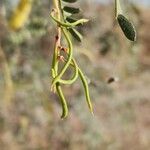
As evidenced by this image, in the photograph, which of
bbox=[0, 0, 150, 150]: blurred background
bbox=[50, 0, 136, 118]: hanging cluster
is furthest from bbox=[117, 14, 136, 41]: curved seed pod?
bbox=[0, 0, 150, 150]: blurred background

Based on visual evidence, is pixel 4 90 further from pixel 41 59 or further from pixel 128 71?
pixel 128 71

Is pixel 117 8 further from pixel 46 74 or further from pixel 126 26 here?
pixel 46 74

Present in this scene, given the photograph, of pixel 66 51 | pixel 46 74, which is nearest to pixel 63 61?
pixel 66 51

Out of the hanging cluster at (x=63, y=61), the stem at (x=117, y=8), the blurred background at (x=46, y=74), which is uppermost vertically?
the stem at (x=117, y=8)

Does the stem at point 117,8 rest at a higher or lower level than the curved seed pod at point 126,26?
higher

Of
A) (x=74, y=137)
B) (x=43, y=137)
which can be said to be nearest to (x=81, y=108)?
(x=74, y=137)

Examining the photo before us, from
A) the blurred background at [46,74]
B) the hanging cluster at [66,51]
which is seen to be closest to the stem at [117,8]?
the hanging cluster at [66,51]

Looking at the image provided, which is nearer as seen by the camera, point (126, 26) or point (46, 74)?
point (126, 26)

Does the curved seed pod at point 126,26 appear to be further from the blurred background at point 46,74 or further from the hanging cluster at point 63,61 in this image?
the blurred background at point 46,74

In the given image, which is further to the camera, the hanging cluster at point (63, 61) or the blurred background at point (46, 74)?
the blurred background at point (46, 74)

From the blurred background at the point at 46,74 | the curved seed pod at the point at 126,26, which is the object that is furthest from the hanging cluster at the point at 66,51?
the blurred background at the point at 46,74

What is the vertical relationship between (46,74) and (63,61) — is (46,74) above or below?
below
